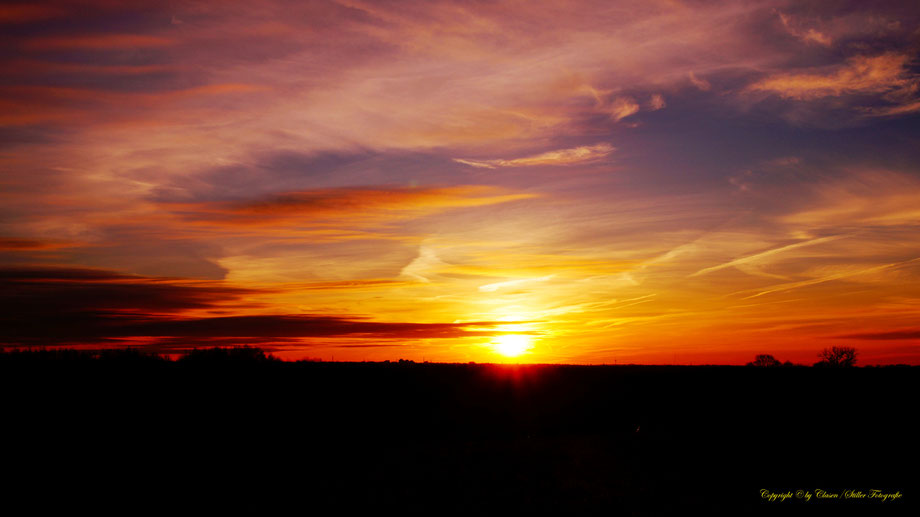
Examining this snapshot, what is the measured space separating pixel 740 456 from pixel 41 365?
3550 cm

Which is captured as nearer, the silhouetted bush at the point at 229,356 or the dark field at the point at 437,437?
the dark field at the point at 437,437

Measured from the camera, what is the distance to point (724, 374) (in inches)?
2015

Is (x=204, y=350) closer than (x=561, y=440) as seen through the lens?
No

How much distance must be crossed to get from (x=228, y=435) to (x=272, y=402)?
19.5 ft

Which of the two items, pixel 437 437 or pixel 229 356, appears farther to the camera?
pixel 229 356

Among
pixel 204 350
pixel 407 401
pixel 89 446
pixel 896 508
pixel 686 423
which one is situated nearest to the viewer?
pixel 896 508

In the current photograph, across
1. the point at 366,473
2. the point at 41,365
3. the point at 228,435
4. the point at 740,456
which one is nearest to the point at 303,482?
the point at 366,473

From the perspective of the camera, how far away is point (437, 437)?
1233 inches

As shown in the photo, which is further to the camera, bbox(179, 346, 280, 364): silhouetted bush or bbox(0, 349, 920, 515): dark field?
bbox(179, 346, 280, 364): silhouetted bush

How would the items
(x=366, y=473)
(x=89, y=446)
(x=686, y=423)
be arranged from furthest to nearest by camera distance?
(x=686, y=423) → (x=89, y=446) → (x=366, y=473)

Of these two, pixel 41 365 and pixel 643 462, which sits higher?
pixel 41 365

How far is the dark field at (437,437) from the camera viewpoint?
18.4 metres

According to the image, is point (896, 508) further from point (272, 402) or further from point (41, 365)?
point (41, 365)

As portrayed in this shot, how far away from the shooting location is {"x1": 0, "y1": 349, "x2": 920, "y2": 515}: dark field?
1842cm
